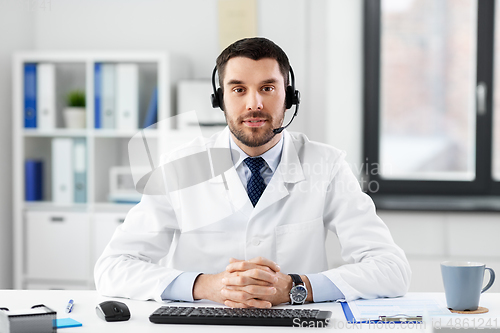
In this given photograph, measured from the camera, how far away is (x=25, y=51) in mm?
2715

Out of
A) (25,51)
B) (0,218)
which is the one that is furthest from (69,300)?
(25,51)

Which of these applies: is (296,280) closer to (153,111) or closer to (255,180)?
(255,180)

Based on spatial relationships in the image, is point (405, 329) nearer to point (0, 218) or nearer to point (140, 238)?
point (140, 238)

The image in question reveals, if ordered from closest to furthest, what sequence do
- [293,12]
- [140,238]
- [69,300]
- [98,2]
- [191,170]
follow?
[69,300] < [140,238] < [191,170] < [293,12] < [98,2]

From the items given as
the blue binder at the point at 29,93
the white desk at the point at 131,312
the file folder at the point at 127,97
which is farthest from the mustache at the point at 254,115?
the blue binder at the point at 29,93

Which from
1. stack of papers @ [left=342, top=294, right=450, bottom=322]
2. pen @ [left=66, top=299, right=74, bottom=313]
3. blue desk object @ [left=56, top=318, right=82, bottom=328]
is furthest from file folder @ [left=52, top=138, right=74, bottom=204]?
stack of papers @ [left=342, top=294, right=450, bottom=322]

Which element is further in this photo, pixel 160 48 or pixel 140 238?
pixel 160 48

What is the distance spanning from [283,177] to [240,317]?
23.2 inches

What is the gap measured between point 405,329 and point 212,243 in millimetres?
643

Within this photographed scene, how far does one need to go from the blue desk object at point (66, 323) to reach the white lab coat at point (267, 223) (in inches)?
13.2

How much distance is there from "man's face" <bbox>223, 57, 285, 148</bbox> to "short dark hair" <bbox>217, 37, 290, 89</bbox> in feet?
0.04

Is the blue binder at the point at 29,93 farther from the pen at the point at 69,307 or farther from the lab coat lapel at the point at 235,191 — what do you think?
the pen at the point at 69,307

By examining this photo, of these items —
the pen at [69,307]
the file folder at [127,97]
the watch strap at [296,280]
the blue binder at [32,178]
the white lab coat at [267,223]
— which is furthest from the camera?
the blue binder at [32,178]

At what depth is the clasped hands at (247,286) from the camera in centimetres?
106
